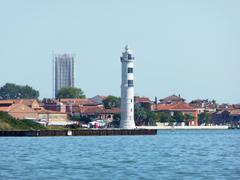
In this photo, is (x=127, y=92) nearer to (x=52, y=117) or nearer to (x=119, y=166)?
(x=52, y=117)

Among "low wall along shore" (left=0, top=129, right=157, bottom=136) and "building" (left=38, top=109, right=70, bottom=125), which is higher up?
"building" (left=38, top=109, right=70, bottom=125)

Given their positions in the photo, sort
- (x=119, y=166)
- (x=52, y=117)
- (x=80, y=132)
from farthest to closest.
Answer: (x=52, y=117) → (x=80, y=132) → (x=119, y=166)

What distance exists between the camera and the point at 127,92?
156 meters

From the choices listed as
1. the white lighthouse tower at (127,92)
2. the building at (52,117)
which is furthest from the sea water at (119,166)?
the building at (52,117)

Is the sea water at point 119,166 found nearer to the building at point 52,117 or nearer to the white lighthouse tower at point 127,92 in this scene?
the white lighthouse tower at point 127,92

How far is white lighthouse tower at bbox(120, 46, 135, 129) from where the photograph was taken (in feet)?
510

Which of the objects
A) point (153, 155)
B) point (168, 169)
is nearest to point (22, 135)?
point (153, 155)

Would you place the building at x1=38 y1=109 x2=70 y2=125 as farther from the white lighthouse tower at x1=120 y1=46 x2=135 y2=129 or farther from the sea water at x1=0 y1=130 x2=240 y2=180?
the sea water at x1=0 y1=130 x2=240 y2=180

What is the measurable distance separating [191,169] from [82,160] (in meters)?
11.5

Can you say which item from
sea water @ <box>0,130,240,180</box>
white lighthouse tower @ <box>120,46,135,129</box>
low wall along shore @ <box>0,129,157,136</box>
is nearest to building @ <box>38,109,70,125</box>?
white lighthouse tower @ <box>120,46,135,129</box>

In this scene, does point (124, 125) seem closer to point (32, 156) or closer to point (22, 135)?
point (22, 135)

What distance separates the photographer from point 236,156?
70000mm

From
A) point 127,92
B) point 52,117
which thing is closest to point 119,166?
point 127,92

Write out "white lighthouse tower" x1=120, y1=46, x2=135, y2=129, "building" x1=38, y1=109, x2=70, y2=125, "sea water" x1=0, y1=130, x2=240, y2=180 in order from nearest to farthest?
"sea water" x1=0, y1=130, x2=240, y2=180, "white lighthouse tower" x1=120, y1=46, x2=135, y2=129, "building" x1=38, y1=109, x2=70, y2=125
